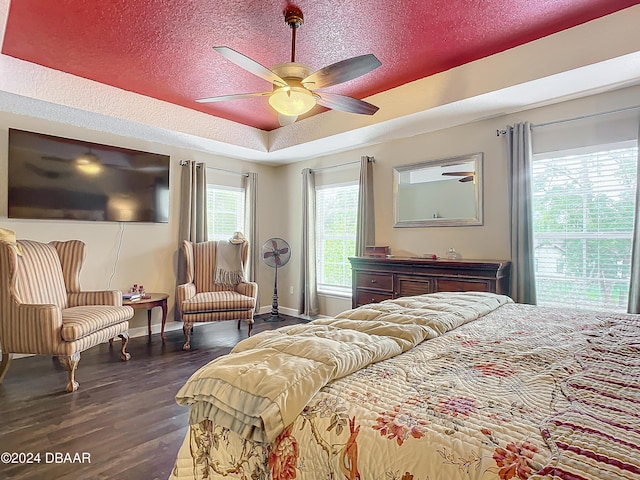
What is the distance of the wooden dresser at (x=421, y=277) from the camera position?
318cm

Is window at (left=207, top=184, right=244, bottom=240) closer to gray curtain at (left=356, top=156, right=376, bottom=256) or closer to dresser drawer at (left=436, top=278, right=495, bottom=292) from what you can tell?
gray curtain at (left=356, top=156, right=376, bottom=256)

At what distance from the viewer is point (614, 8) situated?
241 centimetres

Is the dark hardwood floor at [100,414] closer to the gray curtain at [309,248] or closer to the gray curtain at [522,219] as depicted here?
the gray curtain at [309,248]

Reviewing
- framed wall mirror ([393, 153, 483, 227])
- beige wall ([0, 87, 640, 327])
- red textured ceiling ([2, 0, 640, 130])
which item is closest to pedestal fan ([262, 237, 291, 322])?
beige wall ([0, 87, 640, 327])

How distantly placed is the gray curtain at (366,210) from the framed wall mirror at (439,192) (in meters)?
0.33

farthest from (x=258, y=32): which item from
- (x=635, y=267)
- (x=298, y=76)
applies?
(x=635, y=267)

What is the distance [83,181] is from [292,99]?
280cm

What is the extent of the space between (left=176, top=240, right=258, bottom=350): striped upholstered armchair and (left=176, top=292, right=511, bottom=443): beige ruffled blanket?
261 cm

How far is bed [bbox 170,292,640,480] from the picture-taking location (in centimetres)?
72

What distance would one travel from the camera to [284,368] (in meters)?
1.06

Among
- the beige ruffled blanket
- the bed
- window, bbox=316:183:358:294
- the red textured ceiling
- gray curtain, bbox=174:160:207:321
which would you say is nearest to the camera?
the bed

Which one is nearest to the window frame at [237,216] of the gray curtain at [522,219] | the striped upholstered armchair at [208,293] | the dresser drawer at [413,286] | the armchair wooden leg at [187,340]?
the striped upholstered armchair at [208,293]

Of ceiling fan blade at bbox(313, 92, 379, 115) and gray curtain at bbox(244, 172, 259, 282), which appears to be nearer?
ceiling fan blade at bbox(313, 92, 379, 115)

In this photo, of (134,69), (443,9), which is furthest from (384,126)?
(134,69)
